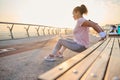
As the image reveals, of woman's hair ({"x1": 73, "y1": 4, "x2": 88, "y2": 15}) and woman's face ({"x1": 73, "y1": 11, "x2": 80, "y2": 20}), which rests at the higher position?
woman's hair ({"x1": 73, "y1": 4, "x2": 88, "y2": 15})

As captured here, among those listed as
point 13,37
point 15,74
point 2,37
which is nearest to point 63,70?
point 15,74

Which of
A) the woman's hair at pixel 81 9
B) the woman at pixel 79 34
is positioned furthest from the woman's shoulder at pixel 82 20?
the woman's hair at pixel 81 9

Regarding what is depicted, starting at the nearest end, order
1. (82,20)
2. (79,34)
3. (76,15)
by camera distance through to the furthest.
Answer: (82,20)
(76,15)
(79,34)

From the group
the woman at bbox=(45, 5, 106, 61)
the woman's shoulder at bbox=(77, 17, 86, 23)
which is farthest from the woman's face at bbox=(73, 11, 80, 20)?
the woman's shoulder at bbox=(77, 17, 86, 23)

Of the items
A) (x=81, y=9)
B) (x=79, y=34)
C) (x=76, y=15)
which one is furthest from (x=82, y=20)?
(x=79, y=34)

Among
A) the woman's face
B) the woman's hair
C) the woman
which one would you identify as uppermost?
the woman's hair

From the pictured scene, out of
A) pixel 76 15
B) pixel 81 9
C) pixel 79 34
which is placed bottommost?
pixel 79 34

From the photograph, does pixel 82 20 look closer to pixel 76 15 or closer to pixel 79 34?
pixel 76 15

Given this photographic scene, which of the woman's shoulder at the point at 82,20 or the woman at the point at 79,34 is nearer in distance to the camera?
the woman's shoulder at the point at 82,20

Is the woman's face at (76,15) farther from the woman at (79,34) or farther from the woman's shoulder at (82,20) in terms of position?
the woman's shoulder at (82,20)

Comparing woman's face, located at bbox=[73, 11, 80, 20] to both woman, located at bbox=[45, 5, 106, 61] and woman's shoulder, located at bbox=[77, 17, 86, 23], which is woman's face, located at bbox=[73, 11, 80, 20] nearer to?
woman, located at bbox=[45, 5, 106, 61]

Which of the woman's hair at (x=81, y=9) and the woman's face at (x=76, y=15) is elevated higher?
the woman's hair at (x=81, y=9)

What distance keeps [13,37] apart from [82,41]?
990 centimetres

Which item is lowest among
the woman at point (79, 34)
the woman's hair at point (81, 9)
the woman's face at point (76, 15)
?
the woman at point (79, 34)
